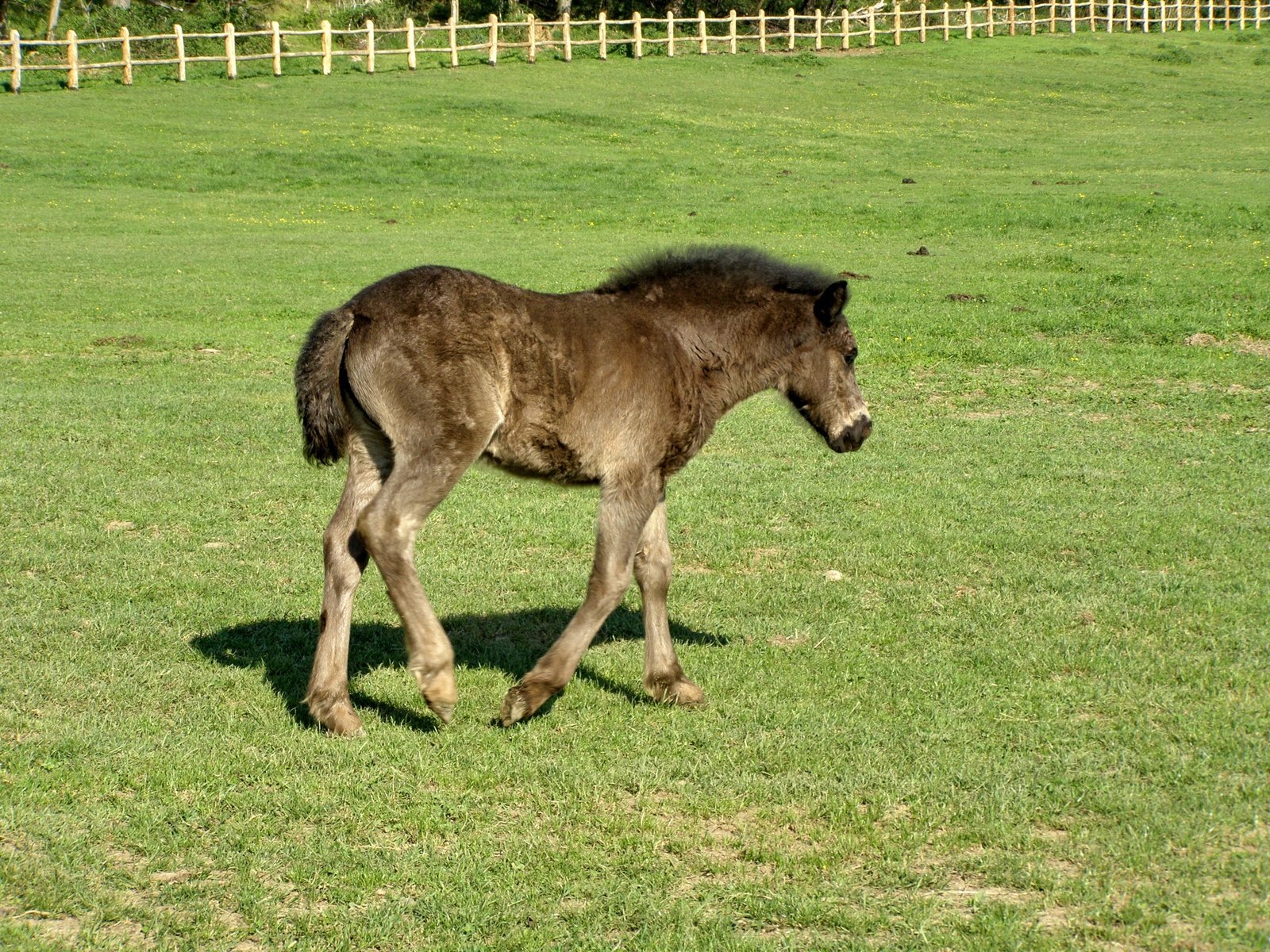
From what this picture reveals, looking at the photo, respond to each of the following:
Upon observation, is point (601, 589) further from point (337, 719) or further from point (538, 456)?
point (337, 719)

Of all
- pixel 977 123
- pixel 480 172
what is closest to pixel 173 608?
pixel 480 172

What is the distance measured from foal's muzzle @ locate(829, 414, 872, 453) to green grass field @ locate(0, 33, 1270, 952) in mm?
1164

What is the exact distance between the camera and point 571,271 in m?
22.6

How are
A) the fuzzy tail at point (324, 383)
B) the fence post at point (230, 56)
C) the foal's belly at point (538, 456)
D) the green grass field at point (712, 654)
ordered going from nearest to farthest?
the green grass field at point (712, 654), the fuzzy tail at point (324, 383), the foal's belly at point (538, 456), the fence post at point (230, 56)

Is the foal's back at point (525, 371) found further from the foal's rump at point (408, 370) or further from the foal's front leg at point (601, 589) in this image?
the foal's front leg at point (601, 589)

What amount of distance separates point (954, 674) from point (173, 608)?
4674 mm

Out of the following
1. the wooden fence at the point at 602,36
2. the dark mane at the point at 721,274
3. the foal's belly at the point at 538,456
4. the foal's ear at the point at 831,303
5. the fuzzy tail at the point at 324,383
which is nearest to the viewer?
the fuzzy tail at the point at 324,383

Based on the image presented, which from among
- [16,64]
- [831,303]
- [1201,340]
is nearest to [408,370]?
[831,303]

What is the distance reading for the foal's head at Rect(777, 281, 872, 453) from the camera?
735 centimetres

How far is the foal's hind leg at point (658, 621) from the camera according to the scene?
6.96m

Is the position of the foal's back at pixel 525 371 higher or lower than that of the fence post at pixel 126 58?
lower

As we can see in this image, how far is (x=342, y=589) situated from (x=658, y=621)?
5.45 ft

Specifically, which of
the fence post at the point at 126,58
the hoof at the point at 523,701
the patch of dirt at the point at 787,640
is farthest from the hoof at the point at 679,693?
the fence post at the point at 126,58

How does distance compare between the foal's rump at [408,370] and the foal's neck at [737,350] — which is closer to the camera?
the foal's rump at [408,370]
